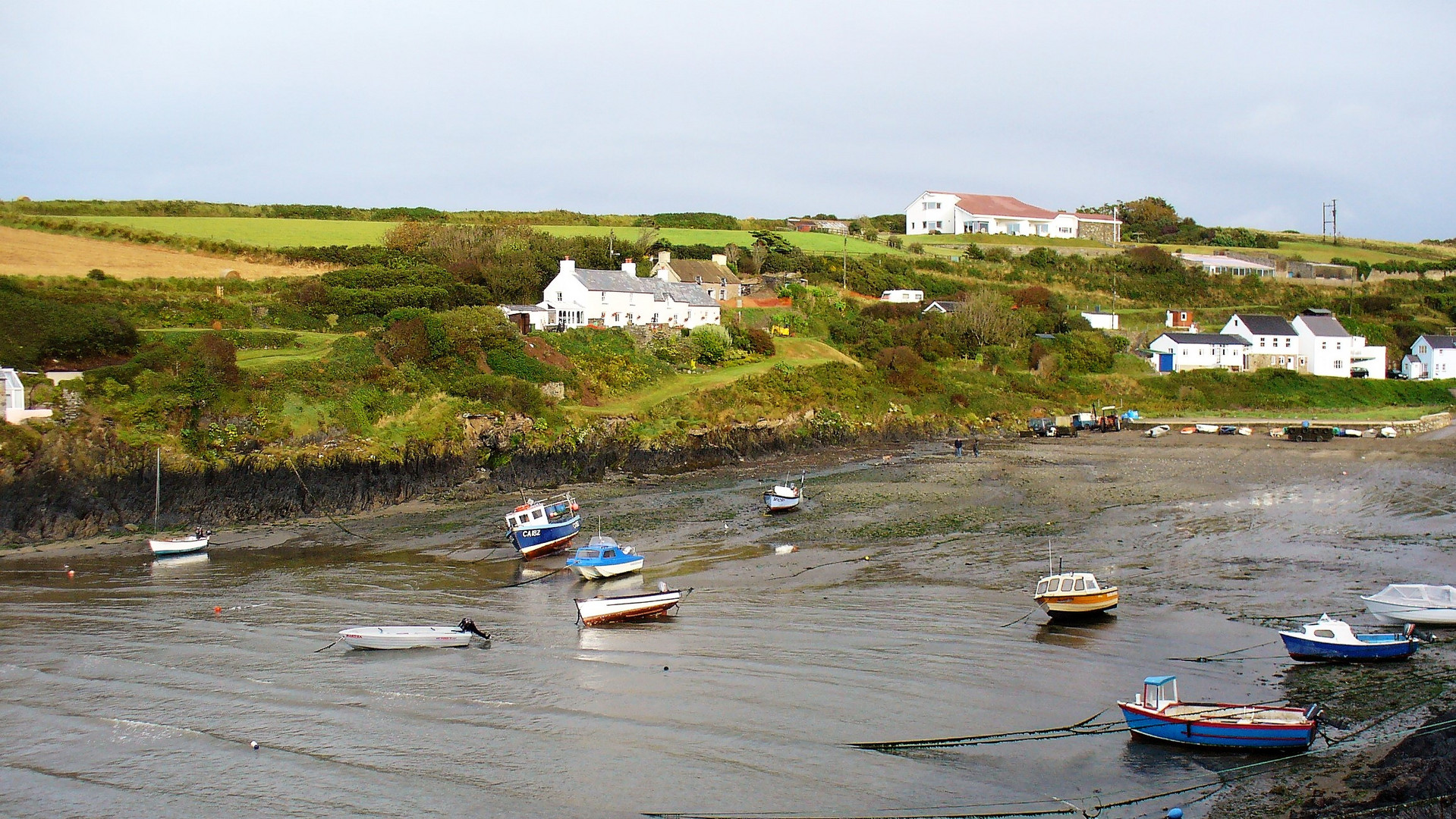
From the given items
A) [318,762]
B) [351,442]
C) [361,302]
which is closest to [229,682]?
[318,762]

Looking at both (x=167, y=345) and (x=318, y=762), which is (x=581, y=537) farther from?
(x=167, y=345)

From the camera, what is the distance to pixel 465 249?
7138 centimetres

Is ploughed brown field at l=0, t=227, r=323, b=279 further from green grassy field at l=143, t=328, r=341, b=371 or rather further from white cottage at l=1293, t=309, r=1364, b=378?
white cottage at l=1293, t=309, r=1364, b=378

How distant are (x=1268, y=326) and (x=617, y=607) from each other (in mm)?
67693

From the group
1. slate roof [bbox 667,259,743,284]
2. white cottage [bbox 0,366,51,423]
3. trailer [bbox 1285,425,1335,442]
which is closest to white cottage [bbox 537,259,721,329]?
slate roof [bbox 667,259,743,284]

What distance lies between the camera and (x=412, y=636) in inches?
865

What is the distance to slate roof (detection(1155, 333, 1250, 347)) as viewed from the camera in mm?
72188

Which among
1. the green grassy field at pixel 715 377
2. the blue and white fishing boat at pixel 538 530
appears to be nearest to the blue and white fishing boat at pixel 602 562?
the blue and white fishing boat at pixel 538 530

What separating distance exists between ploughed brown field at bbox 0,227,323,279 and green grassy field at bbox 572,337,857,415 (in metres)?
28.4

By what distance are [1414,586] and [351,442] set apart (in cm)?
3717

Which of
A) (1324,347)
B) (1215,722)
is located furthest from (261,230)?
(1324,347)

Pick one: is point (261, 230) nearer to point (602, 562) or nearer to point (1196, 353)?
point (602, 562)

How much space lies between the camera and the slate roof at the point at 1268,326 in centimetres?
7419

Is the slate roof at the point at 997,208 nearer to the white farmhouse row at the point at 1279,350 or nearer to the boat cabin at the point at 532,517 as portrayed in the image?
the white farmhouse row at the point at 1279,350
